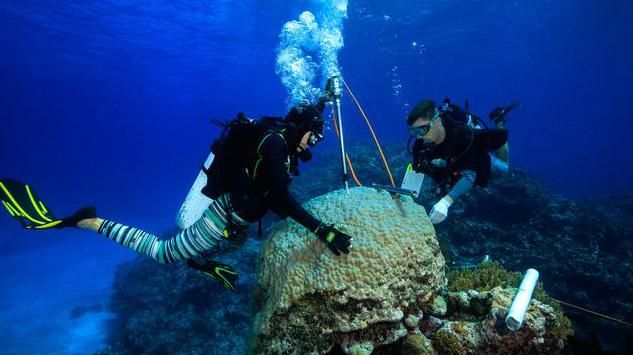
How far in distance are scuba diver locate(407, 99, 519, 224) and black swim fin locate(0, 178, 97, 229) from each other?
4.85m

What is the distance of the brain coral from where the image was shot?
10.2ft

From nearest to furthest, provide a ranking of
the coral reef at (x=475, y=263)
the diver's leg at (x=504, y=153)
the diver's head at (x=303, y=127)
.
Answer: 1. the diver's head at (x=303, y=127)
2. the diver's leg at (x=504, y=153)
3. the coral reef at (x=475, y=263)

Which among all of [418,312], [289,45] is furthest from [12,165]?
[418,312]

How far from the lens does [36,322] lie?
14281 millimetres

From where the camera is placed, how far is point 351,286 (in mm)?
3117

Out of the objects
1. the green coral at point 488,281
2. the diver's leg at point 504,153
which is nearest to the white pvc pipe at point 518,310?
the green coral at point 488,281

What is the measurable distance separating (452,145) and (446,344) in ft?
9.89

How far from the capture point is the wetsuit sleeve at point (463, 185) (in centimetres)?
486

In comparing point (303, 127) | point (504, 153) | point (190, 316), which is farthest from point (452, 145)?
point (190, 316)

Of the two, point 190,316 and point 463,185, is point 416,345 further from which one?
point 190,316

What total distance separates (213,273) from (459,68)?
71865 millimetres

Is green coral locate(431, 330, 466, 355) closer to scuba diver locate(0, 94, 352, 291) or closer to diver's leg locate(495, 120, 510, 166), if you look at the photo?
scuba diver locate(0, 94, 352, 291)

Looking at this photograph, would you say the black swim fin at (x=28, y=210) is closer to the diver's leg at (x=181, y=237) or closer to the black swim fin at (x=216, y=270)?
the diver's leg at (x=181, y=237)

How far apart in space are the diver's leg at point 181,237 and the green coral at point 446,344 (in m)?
2.48
